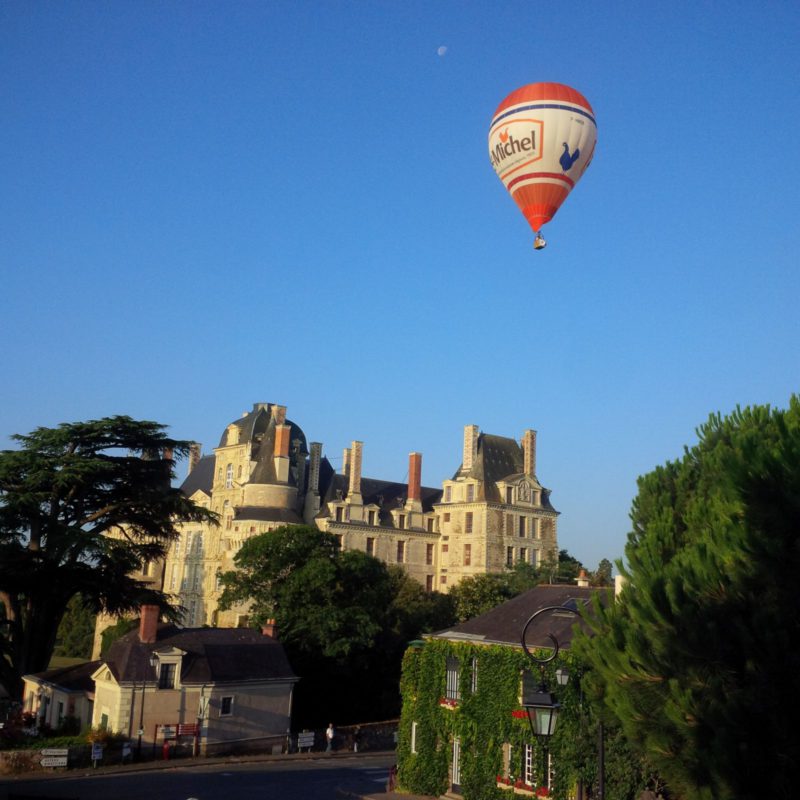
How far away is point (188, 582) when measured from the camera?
2901 inches

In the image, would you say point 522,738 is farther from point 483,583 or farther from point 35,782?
point 483,583

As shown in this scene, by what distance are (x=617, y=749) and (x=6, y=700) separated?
28.8 meters

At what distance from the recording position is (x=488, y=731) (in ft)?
80.7

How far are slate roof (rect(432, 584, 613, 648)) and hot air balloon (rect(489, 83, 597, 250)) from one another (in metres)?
10.8

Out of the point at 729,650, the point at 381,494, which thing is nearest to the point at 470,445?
the point at 381,494

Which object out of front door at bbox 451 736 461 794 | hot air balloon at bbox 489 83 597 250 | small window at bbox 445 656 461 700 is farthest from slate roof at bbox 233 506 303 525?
hot air balloon at bbox 489 83 597 250

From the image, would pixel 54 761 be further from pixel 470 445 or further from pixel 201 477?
pixel 201 477

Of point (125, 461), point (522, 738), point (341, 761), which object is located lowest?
point (341, 761)

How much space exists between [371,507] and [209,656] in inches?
1468

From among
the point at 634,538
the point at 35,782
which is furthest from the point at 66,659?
the point at 634,538

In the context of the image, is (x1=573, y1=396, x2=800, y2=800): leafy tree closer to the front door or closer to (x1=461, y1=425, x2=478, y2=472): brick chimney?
the front door

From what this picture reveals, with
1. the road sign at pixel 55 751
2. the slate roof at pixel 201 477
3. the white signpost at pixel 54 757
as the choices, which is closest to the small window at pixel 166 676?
the road sign at pixel 55 751

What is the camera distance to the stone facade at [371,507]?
69438 mm

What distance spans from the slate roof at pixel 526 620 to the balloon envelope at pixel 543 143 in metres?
11.6
